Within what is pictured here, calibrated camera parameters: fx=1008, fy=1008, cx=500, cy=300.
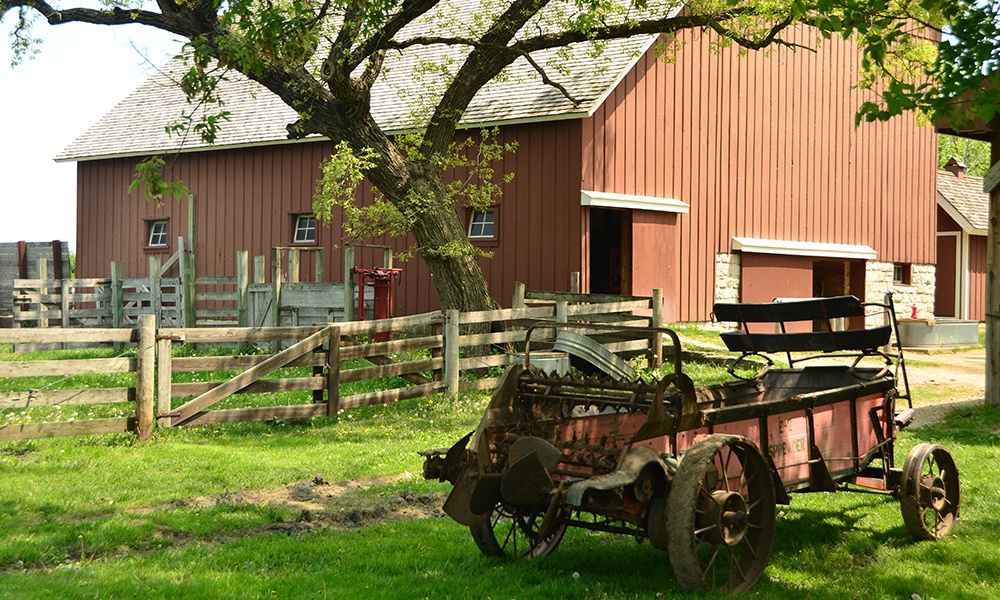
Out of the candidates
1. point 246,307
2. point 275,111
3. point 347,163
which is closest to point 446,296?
point 347,163

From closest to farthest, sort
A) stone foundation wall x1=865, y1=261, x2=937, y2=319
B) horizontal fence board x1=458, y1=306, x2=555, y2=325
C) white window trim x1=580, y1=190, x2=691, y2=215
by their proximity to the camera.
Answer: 1. horizontal fence board x1=458, y1=306, x2=555, y2=325
2. white window trim x1=580, y1=190, x2=691, y2=215
3. stone foundation wall x1=865, y1=261, x2=937, y2=319

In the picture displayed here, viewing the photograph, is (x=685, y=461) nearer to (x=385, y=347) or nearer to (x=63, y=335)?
(x=63, y=335)

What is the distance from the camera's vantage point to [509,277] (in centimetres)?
1975

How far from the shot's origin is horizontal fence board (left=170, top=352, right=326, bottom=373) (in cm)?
1014

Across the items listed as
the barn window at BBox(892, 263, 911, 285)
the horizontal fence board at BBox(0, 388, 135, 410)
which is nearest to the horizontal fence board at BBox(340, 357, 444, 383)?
the horizontal fence board at BBox(0, 388, 135, 410)

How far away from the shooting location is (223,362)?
418 inches

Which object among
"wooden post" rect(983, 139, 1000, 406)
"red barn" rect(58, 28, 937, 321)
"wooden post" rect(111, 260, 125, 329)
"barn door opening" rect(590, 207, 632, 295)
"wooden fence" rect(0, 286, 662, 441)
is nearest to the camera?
"wooden fence" rect(0, 286, 662, 441)

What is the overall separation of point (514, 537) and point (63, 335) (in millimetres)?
5719

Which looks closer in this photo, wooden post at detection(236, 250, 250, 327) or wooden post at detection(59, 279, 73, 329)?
wooden post at detection(236, 250, 250, 327)

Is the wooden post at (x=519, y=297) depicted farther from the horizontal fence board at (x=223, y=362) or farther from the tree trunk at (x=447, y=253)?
the horizontal fence board at (x=223, y=362)

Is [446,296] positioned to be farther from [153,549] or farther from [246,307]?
[153,549]

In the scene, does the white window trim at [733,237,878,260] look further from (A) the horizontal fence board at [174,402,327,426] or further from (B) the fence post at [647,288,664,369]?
(A) the horizontal fence board at [174,402,327,426]

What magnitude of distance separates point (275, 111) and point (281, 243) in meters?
3.38

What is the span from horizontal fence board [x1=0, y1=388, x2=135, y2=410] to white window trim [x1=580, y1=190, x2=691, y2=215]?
35.5 ft
